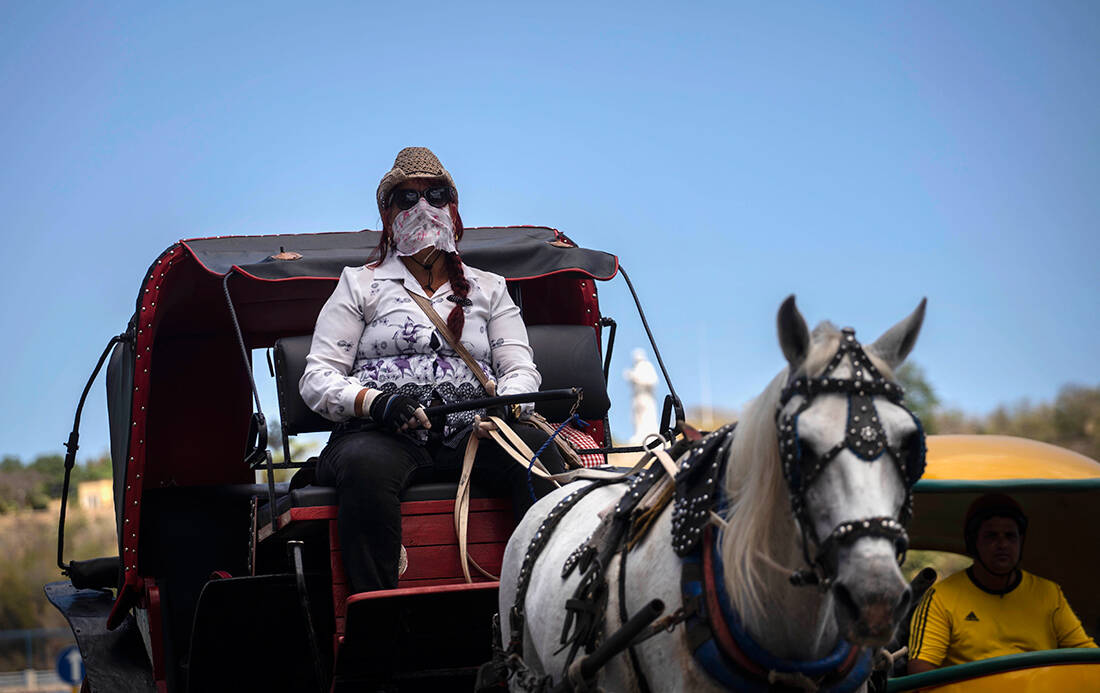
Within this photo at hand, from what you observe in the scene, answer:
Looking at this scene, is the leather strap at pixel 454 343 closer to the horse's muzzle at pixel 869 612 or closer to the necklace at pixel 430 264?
the necklace at pixel 430 264

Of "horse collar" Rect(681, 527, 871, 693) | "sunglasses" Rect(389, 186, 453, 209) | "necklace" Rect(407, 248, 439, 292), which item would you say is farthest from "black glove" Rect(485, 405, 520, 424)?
"horse collar" Rect(681, 527, 871, 693)

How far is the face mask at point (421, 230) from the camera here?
461 cm

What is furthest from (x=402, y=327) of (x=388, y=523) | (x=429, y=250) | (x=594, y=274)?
(x=594, y=274)

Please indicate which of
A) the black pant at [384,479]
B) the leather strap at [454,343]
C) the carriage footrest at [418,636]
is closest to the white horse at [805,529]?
the carriage footrest at [418,636]

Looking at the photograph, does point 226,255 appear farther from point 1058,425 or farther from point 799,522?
point 1058,425

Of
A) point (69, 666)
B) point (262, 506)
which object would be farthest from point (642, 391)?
point (262, 506)

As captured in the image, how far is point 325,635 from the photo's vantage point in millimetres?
4570

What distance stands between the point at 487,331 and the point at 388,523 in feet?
3.29

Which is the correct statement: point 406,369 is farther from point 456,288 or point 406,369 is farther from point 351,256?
point 351,256

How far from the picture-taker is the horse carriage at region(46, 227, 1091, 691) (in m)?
2.35

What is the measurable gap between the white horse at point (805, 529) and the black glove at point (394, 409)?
1.32 m

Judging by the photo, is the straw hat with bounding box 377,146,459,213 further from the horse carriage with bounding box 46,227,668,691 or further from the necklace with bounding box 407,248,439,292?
the horse carriage with bounding box 46,227,668,691

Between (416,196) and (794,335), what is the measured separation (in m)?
2.50

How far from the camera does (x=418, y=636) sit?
404 cm
